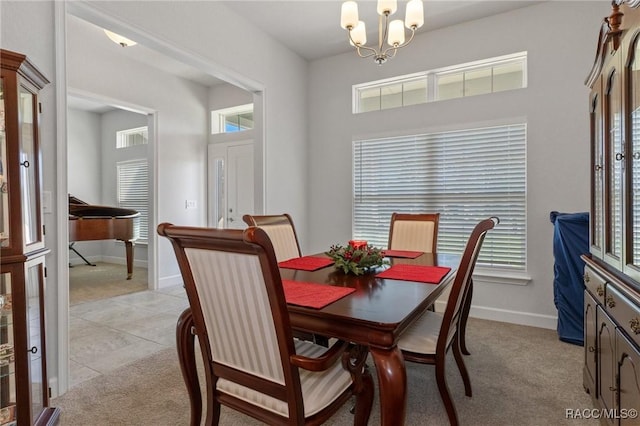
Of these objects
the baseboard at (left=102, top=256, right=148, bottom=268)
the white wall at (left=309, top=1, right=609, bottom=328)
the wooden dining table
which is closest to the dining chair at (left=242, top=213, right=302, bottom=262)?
the wooden dining table

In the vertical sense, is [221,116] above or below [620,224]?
above

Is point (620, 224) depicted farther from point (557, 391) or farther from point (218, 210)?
point (218, 210)

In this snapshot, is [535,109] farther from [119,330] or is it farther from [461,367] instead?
[119,330]

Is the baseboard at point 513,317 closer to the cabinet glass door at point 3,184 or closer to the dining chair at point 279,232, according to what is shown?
the dining chair at point 279,232

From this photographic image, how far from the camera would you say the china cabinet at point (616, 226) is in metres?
A: 1.21

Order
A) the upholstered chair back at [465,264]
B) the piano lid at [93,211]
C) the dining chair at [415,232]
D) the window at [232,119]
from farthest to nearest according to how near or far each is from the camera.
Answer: the window at [232,119] < the piano lid at [93,211] < the dining chair at [415,232] < the upholstered chair back at [465,264]

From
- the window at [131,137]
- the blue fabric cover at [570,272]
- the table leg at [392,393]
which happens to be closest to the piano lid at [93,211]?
the window at [131,137]

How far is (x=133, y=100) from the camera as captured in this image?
4320mm

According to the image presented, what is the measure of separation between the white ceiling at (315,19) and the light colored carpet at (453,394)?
284 cm

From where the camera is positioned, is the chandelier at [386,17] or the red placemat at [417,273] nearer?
the red placemat at [417,273]

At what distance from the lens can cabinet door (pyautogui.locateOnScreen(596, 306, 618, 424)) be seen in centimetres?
137

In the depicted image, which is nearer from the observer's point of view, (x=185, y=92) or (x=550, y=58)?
(x=550, y=58)

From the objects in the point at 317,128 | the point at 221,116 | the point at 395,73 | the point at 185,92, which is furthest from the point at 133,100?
the point at 395,73

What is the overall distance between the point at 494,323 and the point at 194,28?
3.83 m
